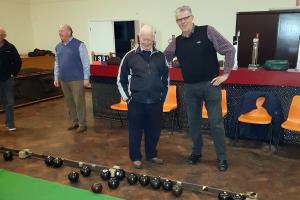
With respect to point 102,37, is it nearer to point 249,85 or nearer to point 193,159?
point 249,85

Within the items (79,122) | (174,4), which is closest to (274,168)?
(79,122)

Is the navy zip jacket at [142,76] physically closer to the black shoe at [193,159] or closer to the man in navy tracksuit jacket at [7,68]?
the black shoe at [193,159]

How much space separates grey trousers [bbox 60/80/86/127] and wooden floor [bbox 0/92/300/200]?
25 cm

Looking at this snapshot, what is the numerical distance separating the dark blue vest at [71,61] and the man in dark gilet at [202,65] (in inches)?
59.9

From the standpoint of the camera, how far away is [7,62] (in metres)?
4.36

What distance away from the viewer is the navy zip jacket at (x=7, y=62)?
14.1ft

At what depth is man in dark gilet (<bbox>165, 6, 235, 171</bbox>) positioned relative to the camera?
2.90 metres

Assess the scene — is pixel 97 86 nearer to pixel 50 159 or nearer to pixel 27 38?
pixel 50 159

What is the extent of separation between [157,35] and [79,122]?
10.3 ft

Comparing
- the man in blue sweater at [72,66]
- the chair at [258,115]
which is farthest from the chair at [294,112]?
the man in blue sweater at [72,66]

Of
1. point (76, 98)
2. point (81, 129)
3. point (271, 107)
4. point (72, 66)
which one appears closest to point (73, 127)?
point (81, 129)

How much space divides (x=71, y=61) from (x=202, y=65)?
1.96 m

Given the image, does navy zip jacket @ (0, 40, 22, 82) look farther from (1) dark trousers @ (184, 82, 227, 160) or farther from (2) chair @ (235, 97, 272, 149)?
(2) chair @ (235, 97, 272, 149)

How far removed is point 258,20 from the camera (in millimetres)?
5742
